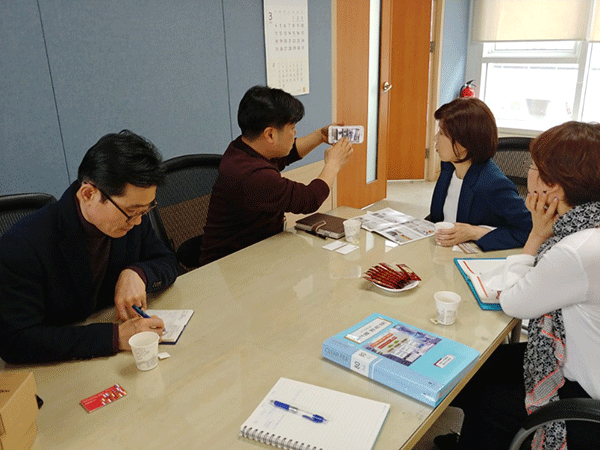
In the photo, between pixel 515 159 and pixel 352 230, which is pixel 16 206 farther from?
pixel 515 159

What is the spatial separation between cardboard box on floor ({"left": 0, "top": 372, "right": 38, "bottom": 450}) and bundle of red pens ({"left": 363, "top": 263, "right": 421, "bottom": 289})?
1000 mm

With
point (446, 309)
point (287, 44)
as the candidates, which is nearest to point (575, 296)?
point (446, 309)

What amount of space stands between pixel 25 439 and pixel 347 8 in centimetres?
375

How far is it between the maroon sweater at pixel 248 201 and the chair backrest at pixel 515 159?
0.85m

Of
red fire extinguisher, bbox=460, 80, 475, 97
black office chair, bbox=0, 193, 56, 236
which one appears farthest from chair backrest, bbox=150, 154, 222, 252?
red fire extinguisher, bbox=460, 80, 475, 97

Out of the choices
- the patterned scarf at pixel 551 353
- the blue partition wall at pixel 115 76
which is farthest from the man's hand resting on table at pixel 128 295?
the patterned scarf at pixel 551 353

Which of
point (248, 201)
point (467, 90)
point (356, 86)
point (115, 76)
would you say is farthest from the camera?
point (467, 90)

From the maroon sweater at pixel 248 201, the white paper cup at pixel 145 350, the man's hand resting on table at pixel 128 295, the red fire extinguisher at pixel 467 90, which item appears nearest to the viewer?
the white paper cup at pixel 145 350

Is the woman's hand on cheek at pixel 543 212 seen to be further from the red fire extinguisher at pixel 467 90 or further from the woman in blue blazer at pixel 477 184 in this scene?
the red fire extinguisher at pixel 467 90

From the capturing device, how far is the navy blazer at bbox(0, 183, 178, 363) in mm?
1225

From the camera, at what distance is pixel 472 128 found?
2119 millimetres

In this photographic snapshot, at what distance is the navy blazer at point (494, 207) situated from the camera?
6.26 ft

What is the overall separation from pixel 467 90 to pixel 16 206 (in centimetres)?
482

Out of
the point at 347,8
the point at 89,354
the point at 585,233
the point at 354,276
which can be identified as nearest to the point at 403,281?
the point at 354,276
